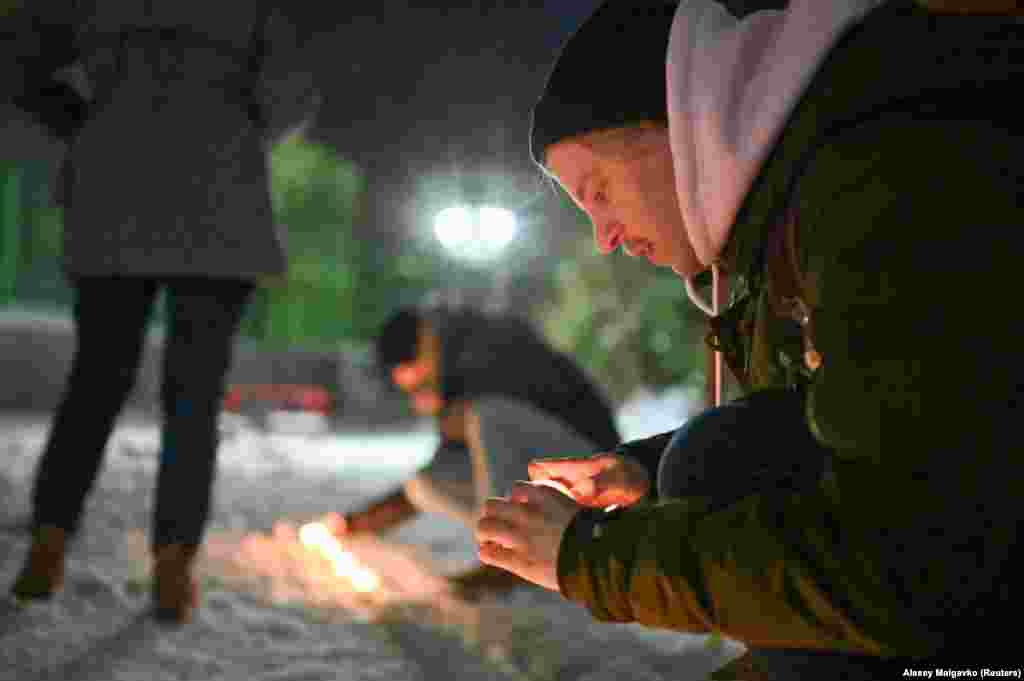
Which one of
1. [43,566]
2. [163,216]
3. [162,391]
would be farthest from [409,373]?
[43,566]

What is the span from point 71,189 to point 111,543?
106cm

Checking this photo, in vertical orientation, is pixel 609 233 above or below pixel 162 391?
above

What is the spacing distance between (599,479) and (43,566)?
147 cm

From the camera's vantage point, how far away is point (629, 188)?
858mm

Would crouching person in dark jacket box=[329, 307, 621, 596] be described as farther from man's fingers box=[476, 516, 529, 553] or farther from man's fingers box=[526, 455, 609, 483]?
man's fingers box=[476, 516, 529, 553]

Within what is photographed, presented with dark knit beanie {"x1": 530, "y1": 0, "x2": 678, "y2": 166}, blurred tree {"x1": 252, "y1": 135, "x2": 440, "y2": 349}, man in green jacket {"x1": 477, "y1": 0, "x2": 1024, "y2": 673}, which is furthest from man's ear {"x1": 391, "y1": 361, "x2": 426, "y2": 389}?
blurred tree {"x1": 252, "y1": 135, "x2": 440, "y2": 349}

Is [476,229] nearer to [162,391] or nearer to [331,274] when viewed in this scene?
[162,391]

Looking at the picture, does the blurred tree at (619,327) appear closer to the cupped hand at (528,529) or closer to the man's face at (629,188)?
the man's face at (629,188)

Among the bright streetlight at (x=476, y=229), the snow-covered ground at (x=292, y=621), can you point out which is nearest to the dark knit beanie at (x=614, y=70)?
the snow-covered ground at (x=292, y=621)

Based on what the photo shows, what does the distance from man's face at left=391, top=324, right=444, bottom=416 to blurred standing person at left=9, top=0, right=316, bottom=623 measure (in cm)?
83

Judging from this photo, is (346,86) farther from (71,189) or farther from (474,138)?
(71,189)

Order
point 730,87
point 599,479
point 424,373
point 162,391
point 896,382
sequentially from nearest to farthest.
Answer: point 896,382
point 730,87
point 599,479
point 162,391
point 424,373

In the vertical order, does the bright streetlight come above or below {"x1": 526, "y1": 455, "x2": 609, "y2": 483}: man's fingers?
above

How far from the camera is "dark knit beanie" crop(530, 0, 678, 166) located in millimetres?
803
